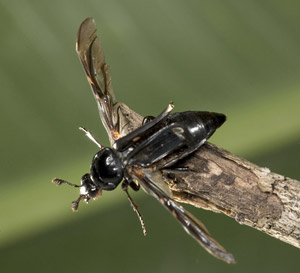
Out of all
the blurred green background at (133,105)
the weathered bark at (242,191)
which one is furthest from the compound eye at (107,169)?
the blurred green background at (133,105)

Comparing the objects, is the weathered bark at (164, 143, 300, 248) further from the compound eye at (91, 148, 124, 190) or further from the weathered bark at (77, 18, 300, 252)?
the compound eye at (91, 148, 124, 190)

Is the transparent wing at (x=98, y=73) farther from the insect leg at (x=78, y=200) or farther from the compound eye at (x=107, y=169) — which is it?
the insect leg at (x=78, y=200)

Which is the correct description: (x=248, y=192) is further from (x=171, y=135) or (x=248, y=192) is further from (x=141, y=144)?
(x=141, y=144)

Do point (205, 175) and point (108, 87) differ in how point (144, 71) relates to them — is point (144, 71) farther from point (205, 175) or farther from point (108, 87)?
point (205, 175)

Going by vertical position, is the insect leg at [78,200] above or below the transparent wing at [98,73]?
below

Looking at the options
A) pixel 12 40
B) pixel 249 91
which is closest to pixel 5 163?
pixel 12 40

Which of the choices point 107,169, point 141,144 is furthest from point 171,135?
point 107,169

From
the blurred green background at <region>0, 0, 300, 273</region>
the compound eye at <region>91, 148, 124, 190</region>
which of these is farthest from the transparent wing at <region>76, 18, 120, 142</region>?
the blurred green background at <region>0, 0, 300, 273</region>
